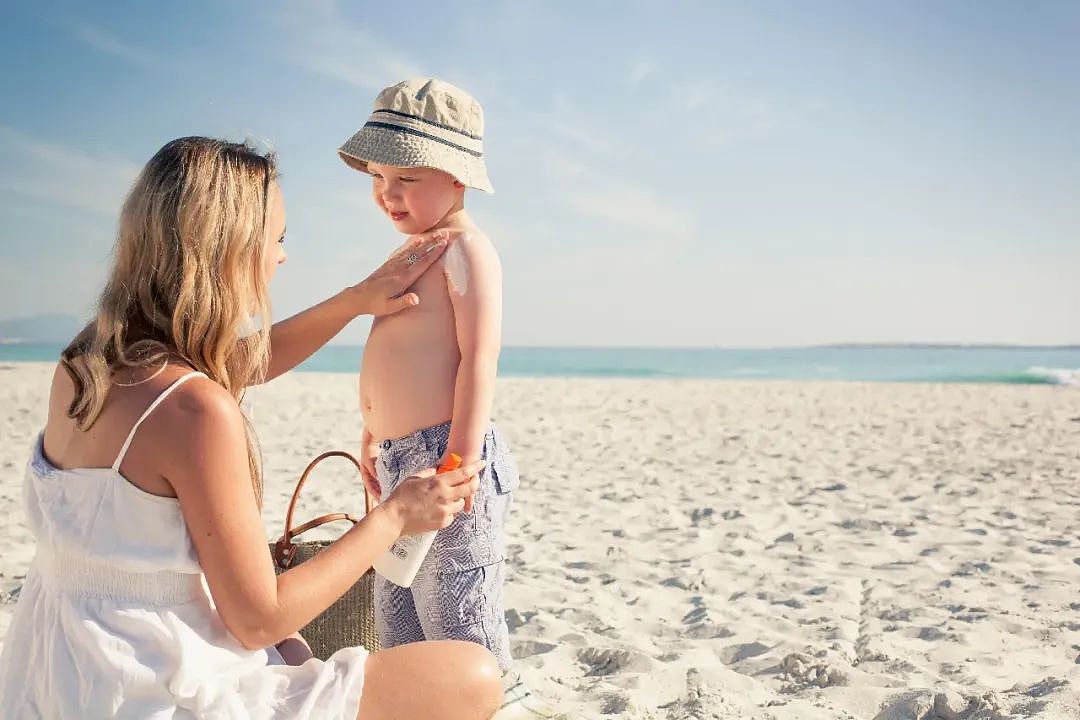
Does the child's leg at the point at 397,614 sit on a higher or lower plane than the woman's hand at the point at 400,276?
lower

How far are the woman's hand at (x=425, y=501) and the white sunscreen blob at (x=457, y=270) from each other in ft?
1.79

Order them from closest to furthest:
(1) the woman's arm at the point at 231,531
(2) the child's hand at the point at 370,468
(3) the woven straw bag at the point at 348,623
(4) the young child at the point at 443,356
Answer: (1) the woman's arm at the point at 231,531, (4) the young child at the point at 443,356, (2) the child's hand at the point at 370,468, (3) the woven straw bag at the point at 348,623

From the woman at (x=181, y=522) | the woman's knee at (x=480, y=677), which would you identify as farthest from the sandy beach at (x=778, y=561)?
the woman at (x=181, y=522)

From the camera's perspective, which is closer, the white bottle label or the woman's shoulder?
the woman's shoulder

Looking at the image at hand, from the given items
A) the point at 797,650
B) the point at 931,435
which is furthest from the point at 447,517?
the point at 931,435

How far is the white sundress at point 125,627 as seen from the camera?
158cm

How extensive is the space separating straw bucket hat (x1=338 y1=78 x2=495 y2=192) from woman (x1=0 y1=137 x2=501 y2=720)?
500 millimetres

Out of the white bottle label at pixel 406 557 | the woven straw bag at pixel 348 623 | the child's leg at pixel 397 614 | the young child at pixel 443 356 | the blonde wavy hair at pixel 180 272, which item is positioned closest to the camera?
the blonde wavy hair at pixel 180 272

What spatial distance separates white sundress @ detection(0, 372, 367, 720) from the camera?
Answer: 5.17 feet

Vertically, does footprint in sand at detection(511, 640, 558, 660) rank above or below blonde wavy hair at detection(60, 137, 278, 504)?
below

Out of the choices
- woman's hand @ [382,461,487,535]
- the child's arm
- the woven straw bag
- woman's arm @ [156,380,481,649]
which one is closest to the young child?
the child's arm

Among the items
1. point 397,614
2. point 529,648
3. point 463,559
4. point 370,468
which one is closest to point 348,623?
point 397,614

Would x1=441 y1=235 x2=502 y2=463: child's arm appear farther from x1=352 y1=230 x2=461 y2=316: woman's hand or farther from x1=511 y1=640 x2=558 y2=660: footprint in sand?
x1=511 y1=640 x2=558 y2=660: footprint in sand

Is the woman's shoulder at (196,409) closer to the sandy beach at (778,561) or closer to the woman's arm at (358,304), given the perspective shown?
the woman's arm at (358,304)
